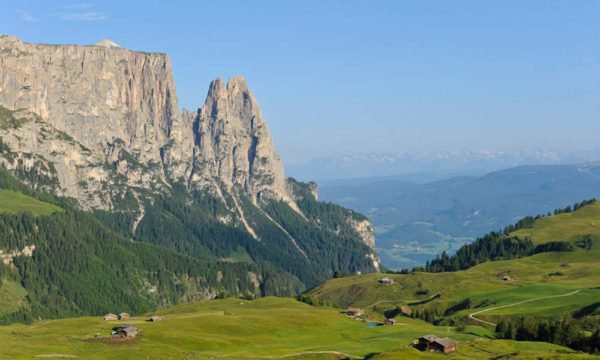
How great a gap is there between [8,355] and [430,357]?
69705 mm

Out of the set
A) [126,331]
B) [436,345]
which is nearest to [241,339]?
[126,331]

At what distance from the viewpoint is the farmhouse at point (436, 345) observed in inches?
5728

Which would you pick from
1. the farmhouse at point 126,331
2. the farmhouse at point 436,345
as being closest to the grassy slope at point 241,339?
the farmhouse at point 126,331

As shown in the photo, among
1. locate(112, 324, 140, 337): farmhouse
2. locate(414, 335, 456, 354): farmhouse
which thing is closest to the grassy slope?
locate(112, 324, 140, 337): farmhouse

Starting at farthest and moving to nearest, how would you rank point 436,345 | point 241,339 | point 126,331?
point 241,339, point 126,331, point 436,345

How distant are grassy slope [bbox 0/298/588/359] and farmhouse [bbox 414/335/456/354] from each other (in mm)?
2464

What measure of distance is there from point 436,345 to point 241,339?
131 ft

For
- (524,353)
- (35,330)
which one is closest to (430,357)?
(524,353)

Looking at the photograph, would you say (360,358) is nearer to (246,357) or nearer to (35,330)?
(246,357)

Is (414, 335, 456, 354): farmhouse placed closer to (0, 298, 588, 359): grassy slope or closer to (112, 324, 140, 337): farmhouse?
(0, 298, 588, 359): grassy slope

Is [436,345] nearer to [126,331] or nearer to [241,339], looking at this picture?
[241,339]

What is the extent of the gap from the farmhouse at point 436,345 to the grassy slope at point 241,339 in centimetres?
246

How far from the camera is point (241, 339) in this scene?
16325cm

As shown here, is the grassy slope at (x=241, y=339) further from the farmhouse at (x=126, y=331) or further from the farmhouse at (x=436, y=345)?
the farmhouse at (x=436, y=345)
